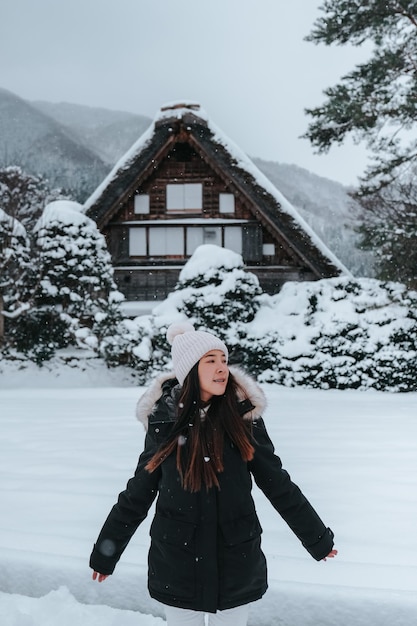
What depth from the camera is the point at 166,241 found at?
15008 mm

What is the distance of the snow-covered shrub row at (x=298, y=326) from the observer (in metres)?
9.94

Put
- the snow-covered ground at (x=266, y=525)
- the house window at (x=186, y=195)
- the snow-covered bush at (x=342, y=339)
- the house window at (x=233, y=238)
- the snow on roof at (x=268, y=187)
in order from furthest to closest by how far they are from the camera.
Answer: the house window at (x=186, y=195)
the house window at (x=233, y=238)
the snow on roof at (x=268, y=187)
the snow-covered bush at (x=342, y=339)
the snow-covered ground at (x=266, y=525)

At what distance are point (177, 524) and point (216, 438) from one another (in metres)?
0.28

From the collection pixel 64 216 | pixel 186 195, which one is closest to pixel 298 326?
pixel 186 195

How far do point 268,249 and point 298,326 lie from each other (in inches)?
183

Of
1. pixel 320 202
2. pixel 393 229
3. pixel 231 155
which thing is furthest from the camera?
pixel 320 202

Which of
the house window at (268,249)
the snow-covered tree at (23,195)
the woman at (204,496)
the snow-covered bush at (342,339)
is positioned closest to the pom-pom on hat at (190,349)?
the woman at (204,496)

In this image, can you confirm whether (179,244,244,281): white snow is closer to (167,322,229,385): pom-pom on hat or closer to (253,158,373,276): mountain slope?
(167,322,229,385): pom-pom on hat

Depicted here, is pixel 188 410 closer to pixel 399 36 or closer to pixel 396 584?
pixel 396 584

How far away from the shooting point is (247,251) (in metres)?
14.7

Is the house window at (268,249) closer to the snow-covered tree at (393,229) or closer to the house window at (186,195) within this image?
the house window at (186,195)

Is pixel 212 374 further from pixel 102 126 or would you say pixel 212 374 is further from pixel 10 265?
pixel 102 126

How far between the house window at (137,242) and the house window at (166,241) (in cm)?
19

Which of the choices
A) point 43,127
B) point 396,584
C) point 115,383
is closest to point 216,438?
point 396,584
